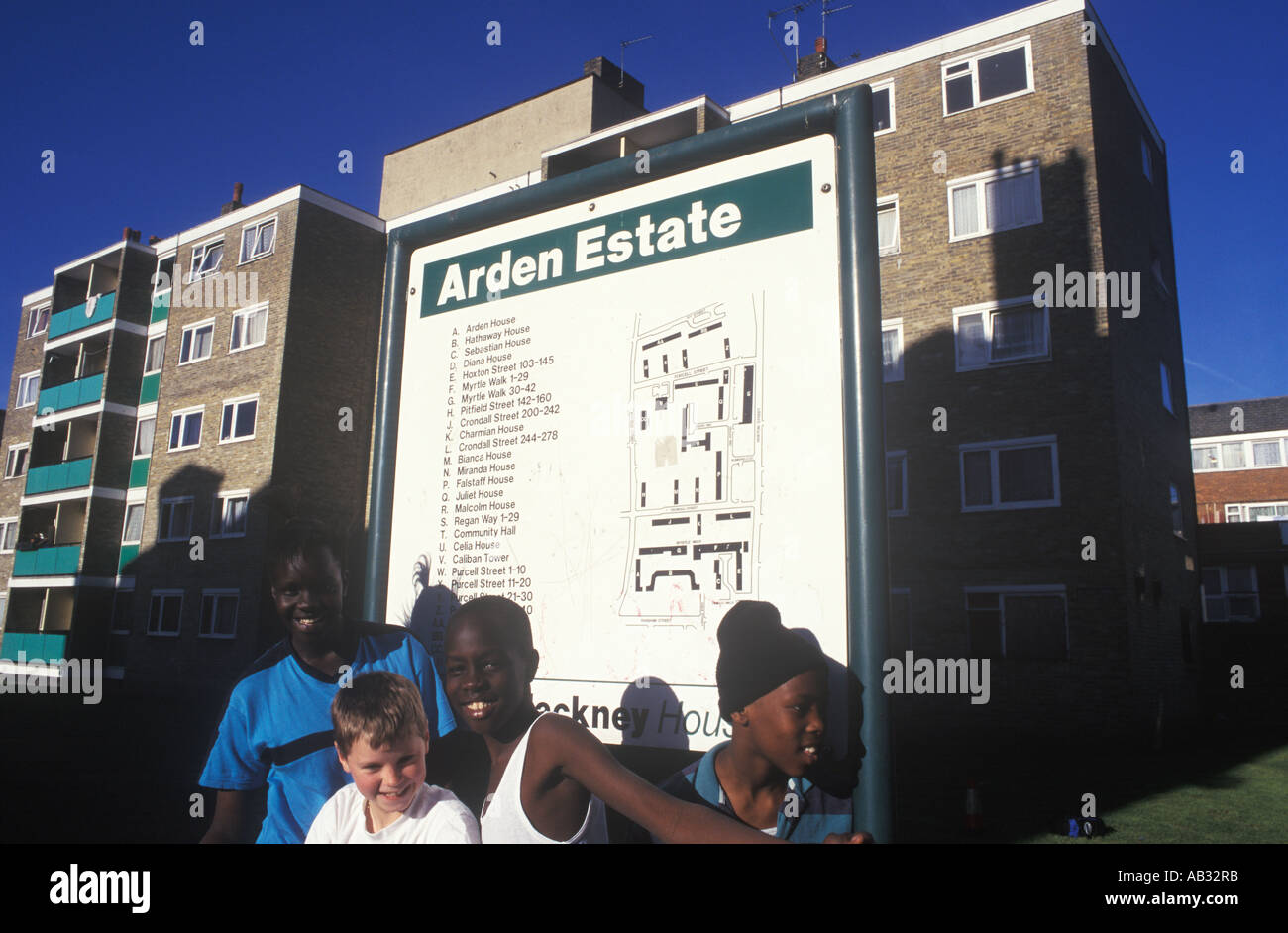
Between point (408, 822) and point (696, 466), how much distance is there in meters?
1.11

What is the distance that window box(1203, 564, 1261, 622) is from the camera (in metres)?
31.6

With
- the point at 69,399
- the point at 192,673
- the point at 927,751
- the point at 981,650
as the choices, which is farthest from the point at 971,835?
the point at 69,399

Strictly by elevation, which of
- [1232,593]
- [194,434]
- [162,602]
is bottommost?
[162,602]

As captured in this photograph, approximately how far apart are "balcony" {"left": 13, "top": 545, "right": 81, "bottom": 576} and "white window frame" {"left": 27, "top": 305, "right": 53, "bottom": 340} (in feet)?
43.8

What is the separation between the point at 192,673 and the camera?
27.6 meters

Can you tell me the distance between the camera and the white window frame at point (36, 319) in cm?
4312

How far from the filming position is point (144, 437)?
33.5 meters

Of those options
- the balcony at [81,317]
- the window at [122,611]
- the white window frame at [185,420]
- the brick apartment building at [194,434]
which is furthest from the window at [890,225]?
the balcony at [81,317]

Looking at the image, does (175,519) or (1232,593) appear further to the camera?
(1232,593)

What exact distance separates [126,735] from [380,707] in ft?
60.0

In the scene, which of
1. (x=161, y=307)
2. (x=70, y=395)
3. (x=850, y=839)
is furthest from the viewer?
(x=70, y=395)

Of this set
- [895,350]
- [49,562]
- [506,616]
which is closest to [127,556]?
[49,562]

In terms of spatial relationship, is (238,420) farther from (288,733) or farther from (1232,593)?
(1232,593)

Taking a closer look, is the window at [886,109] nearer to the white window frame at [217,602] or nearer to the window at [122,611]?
the white window frame at [217,602]
